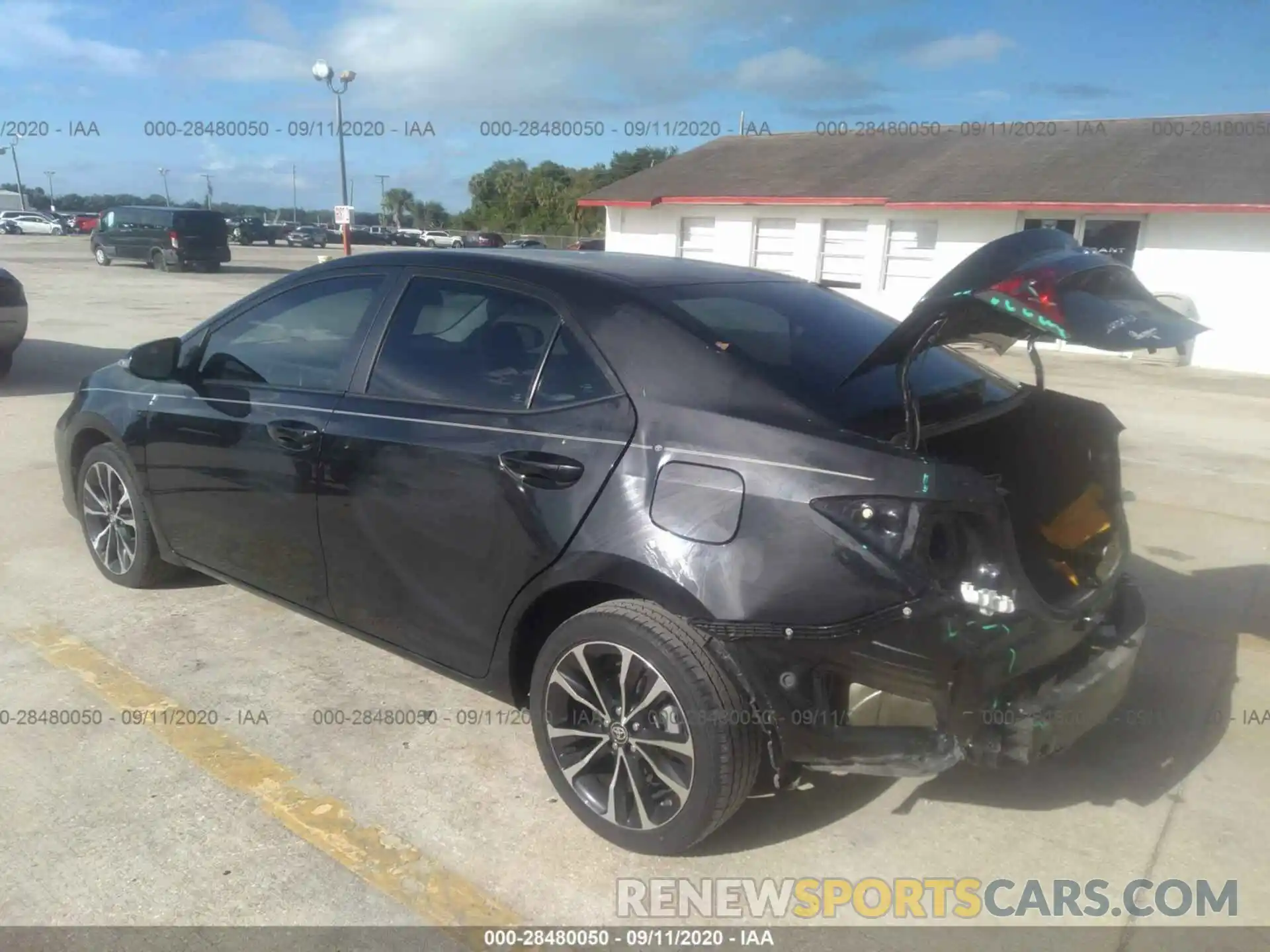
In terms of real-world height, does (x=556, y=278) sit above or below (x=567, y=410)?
above

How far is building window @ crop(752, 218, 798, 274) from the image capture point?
21500 mm

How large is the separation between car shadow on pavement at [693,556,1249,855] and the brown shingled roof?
13.8 meters

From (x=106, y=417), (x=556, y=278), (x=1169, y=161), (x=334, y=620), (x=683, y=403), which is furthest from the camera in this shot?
(x=1169, y=161)

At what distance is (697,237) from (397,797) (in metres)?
21.3

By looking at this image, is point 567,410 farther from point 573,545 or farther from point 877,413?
point 877,413

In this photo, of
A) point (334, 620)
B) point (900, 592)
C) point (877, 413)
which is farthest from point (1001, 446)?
point (334, 620)

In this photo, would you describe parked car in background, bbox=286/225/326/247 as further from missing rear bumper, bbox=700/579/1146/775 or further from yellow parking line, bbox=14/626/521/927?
missing rear bumper, bbox=700/579/1146/775

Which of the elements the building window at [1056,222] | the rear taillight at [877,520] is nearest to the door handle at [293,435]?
the rear taillight at [877,520]

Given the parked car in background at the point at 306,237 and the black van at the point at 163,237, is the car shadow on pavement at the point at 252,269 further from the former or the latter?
the parked car in background at the point at 306,237

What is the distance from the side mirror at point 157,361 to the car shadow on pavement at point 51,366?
246 inches

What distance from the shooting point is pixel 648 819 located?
283 centimetres

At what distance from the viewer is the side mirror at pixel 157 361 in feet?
13.6

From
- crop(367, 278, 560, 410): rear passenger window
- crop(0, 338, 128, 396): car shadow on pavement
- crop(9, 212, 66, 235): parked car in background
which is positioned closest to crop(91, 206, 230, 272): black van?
crop(0, 338, 128, 396): car shadow on pavement

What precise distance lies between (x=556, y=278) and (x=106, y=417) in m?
2.49
